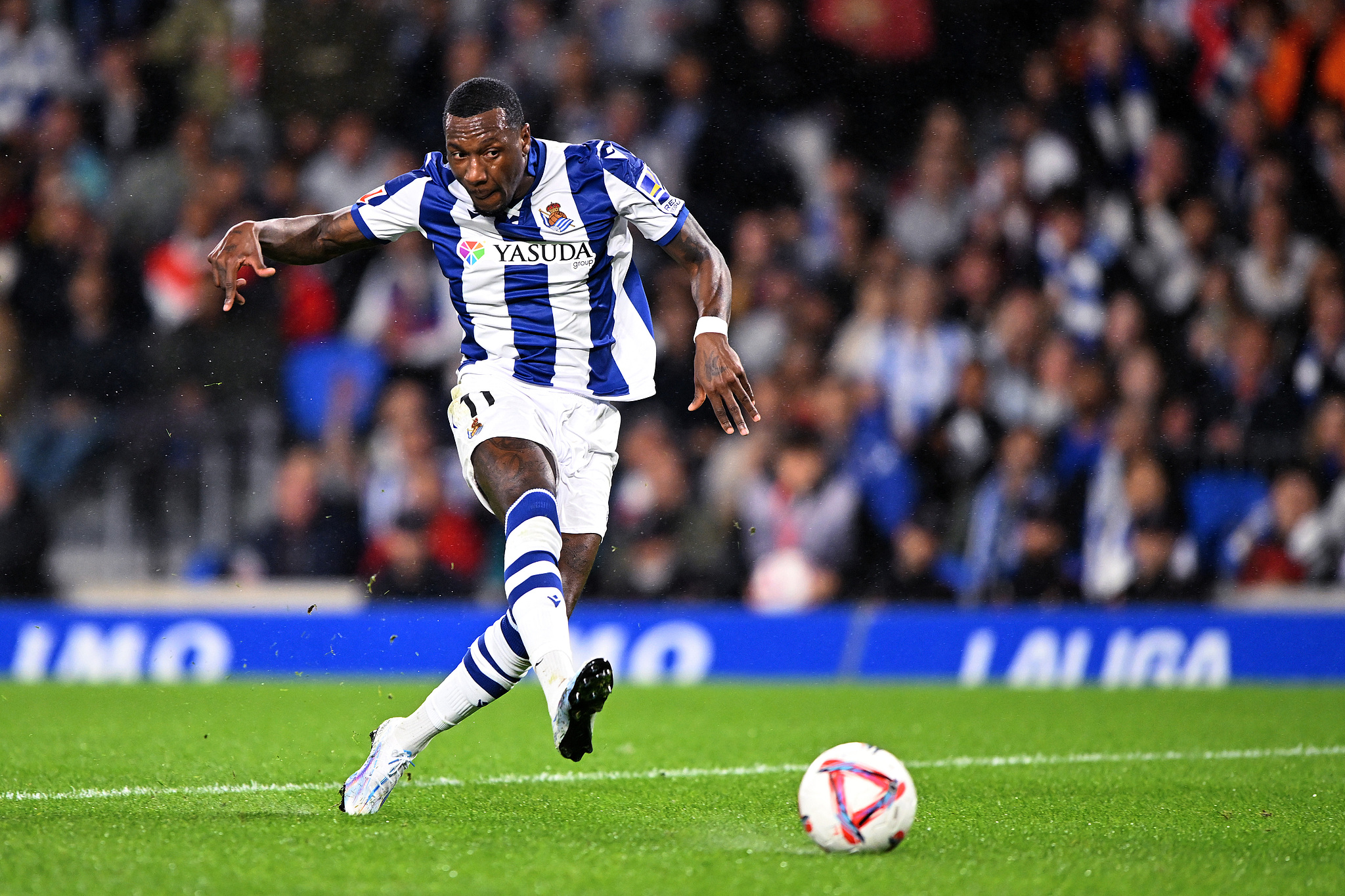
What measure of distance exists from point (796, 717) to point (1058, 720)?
127 cm


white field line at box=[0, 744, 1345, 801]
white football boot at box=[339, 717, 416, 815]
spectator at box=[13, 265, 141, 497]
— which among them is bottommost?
spectator at box=[13, 265, 141, 497]

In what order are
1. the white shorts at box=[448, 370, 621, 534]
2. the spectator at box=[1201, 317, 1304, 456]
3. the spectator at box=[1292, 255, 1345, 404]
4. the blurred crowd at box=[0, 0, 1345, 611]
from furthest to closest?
the spectator at box=[1292, 255, 1345, 404] → the spectator at box=[1201, 317, 1304, 456] → the blurred crowd at box=[0, 0, 1345, 611] → the white shorts at box=[448, 370, 621, 534]

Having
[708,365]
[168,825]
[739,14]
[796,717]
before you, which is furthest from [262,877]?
[739,14]

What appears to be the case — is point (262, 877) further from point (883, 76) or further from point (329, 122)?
point (883, 76)

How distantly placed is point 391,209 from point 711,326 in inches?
45.3

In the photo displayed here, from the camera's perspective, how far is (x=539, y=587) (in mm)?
4727

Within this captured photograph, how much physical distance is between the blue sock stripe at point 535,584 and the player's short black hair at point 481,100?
1402 millimetres

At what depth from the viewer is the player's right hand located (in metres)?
5.31

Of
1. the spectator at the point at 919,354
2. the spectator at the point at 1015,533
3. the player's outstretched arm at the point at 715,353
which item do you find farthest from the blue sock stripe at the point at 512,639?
the spectator at the point at 919,354

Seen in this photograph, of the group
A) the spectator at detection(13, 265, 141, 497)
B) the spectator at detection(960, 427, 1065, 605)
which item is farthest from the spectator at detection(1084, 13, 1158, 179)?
the spectator at detection(13, 265, 141, 497)

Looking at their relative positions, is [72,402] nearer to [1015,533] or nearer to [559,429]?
[1015,533]

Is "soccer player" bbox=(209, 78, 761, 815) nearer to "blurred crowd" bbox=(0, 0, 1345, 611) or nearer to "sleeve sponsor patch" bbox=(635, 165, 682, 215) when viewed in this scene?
"sleeve sponsor patch" bbox=(635, 165, 682, 215)

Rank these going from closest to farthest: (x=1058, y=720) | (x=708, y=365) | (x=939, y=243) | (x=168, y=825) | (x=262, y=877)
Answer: (x=262, y=877)
(x=168, y=825)
(x=708, y=365)
(x=1058, y=720)
(x=939, y=243)

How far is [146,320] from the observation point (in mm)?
12031
